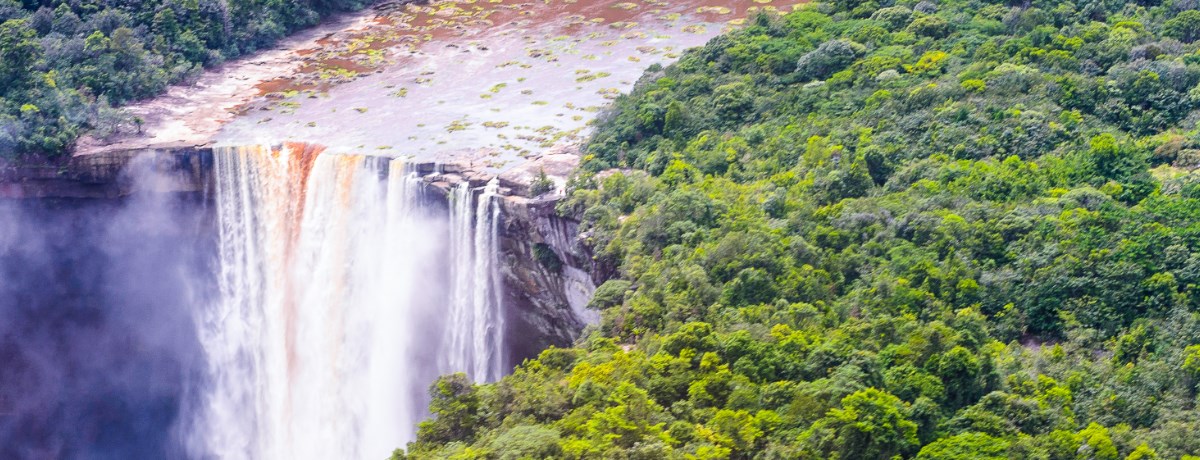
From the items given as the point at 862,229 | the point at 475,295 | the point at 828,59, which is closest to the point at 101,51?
the point at 475,295

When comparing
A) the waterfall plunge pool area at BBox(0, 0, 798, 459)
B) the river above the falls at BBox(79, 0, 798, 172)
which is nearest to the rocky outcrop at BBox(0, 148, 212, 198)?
the waterfall plunge pool area at BBox(0, 0, 798, 459)

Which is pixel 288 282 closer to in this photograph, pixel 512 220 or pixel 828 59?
pixel 512 220

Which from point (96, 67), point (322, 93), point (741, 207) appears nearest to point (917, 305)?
point (741, 207)

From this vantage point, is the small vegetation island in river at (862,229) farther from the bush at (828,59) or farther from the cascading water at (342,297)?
the cascading water at (342,297)

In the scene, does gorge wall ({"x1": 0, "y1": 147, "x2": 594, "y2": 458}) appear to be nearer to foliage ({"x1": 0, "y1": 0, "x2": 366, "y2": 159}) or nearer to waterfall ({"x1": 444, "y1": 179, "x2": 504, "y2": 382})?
waterfall ({"x1": 444, "y1": 179, "x2": 504, "y2": 382})

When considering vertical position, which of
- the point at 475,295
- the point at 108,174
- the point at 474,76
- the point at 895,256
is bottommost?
the point at 475,295

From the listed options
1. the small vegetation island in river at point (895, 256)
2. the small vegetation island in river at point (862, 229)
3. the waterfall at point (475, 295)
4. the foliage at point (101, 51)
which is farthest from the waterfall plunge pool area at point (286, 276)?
the small vegetation island in river at point (895, 256)
